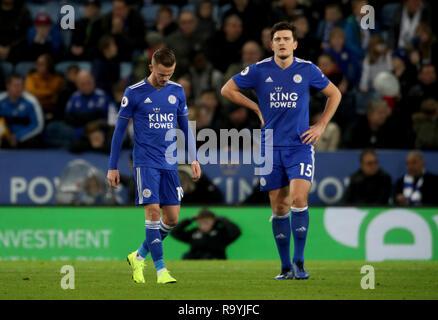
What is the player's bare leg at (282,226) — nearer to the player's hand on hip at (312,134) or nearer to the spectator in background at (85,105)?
the player's hand on hip at (312,134)

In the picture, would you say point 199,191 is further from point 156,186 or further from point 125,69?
point 156,186

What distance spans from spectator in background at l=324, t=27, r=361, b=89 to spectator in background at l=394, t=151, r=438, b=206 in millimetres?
2356

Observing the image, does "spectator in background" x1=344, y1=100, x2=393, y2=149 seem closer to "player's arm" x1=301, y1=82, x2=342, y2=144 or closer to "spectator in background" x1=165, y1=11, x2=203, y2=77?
"spectator in background" x1=165, y1=11, x2=203, y2=77

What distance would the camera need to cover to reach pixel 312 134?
931 centimetres

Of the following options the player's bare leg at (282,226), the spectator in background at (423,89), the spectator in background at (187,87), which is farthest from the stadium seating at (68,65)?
the player's bare leg at (282,226)

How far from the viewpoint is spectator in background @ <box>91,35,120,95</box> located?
50.3 ft

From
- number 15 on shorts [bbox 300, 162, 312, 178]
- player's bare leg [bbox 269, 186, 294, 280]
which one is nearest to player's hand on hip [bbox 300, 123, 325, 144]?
number 15 on shorts [bbox 300, 162, 312, 178]

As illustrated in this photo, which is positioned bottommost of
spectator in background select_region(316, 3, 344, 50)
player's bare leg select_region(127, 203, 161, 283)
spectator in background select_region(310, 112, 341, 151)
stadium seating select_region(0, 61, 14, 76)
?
player's bare leg select_region(127, 203, 161, 283)

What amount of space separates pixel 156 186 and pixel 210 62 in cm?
667

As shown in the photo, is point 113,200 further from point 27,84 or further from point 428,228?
point 428,228

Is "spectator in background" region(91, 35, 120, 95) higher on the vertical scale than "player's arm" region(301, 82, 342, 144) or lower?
higher

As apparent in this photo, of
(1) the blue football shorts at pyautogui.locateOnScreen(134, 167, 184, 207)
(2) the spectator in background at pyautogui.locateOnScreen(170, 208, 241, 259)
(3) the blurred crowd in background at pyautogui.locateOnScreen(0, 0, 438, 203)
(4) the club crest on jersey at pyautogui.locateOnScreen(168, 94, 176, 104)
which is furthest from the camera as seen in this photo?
(3) the blurred crowd in background at pyautogui.locateOnScreen(0, 0, 438, 203)

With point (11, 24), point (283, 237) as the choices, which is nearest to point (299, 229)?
point (283, 237)

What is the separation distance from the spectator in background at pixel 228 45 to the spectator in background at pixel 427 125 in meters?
3.20
